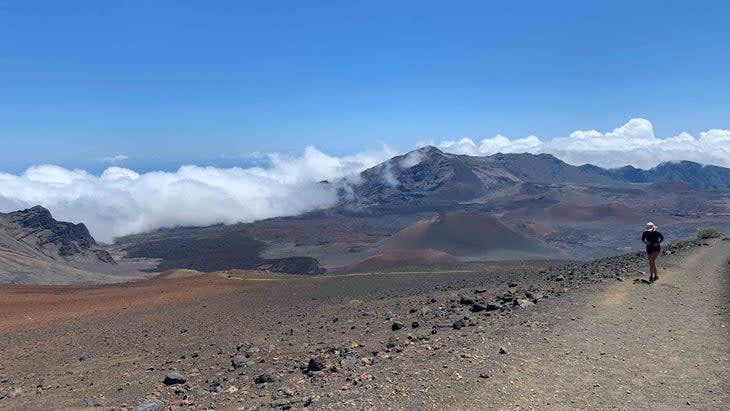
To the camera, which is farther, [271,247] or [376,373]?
[271,247]

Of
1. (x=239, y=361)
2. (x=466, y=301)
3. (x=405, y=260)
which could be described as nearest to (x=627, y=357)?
(x=466, y=301)

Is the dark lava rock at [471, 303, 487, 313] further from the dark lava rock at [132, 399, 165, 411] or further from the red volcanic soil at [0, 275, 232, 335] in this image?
the red volcanic soil at [0, 275, 232, 335]

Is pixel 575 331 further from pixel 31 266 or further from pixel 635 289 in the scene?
pixel 31 266

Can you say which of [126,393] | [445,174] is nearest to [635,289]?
[126,393]

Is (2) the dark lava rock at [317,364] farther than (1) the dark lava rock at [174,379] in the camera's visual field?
No

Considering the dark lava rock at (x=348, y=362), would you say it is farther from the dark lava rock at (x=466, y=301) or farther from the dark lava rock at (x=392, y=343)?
the dark lava rock at (x=466, y=301)

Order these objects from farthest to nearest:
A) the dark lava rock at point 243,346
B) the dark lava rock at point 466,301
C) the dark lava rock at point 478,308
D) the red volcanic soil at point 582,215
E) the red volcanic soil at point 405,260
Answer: the red volcanic soil at point 582,215, the red volcanic soil at point 405,260, the dark lava rock at point 466,301, the dark lava rock at point 243,346, the dark lava rock at point 478,308

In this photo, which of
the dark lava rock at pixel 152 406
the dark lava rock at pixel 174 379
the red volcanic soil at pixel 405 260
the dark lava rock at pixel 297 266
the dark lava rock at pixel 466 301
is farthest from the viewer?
the dark lava rock at pixel 297 266

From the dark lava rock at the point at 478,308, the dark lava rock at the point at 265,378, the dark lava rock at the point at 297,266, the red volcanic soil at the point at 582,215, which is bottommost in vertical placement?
the dark lava rock at the point at 297,266

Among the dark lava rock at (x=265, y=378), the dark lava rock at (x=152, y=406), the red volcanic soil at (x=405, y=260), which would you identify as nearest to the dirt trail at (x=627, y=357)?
the dark lava rock at (x=265, y=378)
